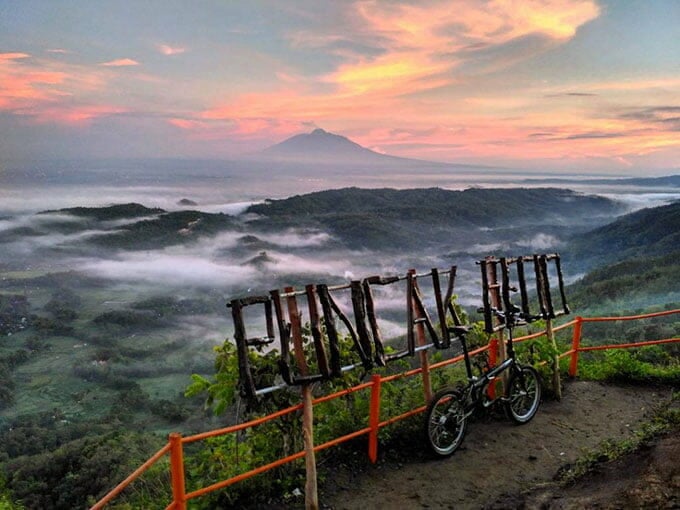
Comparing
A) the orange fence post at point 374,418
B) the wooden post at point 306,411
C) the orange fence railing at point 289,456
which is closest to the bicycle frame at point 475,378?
the orange fence railing at point 289,456

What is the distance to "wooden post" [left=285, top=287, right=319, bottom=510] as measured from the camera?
463 centimetres

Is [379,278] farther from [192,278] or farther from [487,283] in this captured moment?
[192,278]

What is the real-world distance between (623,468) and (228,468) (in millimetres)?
3770

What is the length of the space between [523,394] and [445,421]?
1555 millimetres

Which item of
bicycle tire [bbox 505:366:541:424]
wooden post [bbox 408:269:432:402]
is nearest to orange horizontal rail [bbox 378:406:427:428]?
wooden post [bbox 408:269:432:402]

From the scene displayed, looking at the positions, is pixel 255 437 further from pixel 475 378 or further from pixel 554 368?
pixel 554 368

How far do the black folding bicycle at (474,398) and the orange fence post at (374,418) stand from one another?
21.8 inches

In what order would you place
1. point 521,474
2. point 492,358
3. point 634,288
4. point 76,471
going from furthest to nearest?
point 634,288 < point 76,471 < point 492,358 < point 521,474

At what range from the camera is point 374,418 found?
5414 mm

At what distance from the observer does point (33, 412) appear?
66.8m

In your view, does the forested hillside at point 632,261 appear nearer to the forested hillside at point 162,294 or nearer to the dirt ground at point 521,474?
the forested hillside at point 162,294

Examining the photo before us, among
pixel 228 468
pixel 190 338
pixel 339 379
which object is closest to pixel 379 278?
pixel 339 379

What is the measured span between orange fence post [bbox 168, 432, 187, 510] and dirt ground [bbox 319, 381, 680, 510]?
1606 millimetres

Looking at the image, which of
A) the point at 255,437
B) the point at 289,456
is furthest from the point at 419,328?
the point at 255,437
